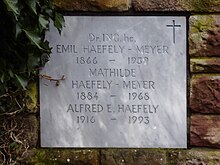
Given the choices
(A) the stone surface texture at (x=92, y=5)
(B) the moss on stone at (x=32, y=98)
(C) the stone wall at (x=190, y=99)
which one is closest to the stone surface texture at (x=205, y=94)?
(C) the stone wall at (x=190, y=99)

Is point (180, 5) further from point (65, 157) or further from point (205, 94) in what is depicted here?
point (65, 157)

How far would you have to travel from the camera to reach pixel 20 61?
215 cm

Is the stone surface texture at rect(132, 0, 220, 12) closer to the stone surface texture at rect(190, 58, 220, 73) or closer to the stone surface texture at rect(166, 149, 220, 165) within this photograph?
the stone surface texture at rect(190, 58, 220, 73)

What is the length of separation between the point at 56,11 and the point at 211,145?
3.12ft

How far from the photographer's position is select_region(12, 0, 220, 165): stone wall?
2.21 meters

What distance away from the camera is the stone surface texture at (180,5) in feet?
7.25

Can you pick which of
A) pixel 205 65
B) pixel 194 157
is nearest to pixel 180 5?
pixel 205 65

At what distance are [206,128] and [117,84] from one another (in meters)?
0.46

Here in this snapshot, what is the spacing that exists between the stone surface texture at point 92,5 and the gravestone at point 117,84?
43mm

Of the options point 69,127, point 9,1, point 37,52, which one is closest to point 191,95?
point 69,127

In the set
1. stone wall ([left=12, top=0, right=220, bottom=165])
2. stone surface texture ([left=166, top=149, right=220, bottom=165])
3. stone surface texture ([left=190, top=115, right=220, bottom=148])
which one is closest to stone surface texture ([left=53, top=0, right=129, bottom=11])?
stone wall ([left=12, top=0, right=220, bottom=165])

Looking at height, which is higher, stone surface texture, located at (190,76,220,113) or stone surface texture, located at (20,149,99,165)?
stone surface texture, located at (190,76,220,113)

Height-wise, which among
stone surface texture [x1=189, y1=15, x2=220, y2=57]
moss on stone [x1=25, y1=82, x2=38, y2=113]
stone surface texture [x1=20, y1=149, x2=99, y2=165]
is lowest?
stone surface texture [x1=20, y1=149, x2=99, y2=165]

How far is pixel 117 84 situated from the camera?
2254mm
